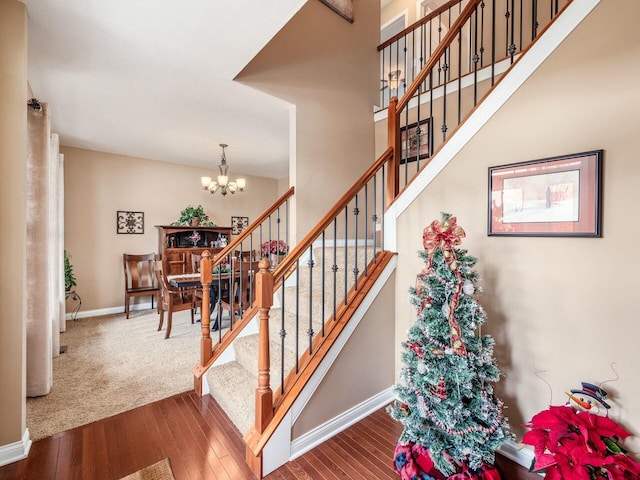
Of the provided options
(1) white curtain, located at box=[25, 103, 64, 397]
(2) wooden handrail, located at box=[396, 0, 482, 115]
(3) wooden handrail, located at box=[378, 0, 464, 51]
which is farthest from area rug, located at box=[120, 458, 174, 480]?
(3) wooden handrail, located at box=[378, 0, 464, 51]

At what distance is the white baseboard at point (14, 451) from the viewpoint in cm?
170

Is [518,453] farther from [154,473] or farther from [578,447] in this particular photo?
[154,473]

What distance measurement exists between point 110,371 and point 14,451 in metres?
1.15

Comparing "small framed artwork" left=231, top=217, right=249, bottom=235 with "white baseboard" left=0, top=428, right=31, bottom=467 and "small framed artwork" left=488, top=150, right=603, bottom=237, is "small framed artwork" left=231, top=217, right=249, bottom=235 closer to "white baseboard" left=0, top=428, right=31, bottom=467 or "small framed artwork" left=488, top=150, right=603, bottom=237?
"white baseboard" left=0, top=428, right=31, bottom=467

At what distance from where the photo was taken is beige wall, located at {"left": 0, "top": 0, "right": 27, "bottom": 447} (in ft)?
5.54

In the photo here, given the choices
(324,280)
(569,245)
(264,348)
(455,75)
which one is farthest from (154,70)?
(455,75)

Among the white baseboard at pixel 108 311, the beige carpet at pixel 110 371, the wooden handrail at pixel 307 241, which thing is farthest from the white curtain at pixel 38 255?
the white baseboard at pixel 108 311

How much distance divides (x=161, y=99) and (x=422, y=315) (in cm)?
332

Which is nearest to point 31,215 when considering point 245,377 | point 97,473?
point 97,473

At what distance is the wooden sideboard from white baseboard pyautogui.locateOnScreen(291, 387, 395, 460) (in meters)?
4.23

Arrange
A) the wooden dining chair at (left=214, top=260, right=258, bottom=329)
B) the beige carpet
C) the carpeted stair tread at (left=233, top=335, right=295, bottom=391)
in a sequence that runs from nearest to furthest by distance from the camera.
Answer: the carpeted stair tread at (left=233, top=335, right=295, bottom=391) → the beige carpet → the wooden dining chair at (left=214, top=260, right=258, bottom=329)

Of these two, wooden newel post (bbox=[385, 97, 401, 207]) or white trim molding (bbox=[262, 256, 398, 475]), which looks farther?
wooden newel post (bbox=[385, 97, 401, 207])

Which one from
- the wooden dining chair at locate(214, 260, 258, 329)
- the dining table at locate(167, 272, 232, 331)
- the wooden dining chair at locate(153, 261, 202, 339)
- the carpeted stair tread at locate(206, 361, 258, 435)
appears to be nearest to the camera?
the carpeted stair tread at locate(206, 361, 258, 435)

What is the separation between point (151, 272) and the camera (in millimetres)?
5285
